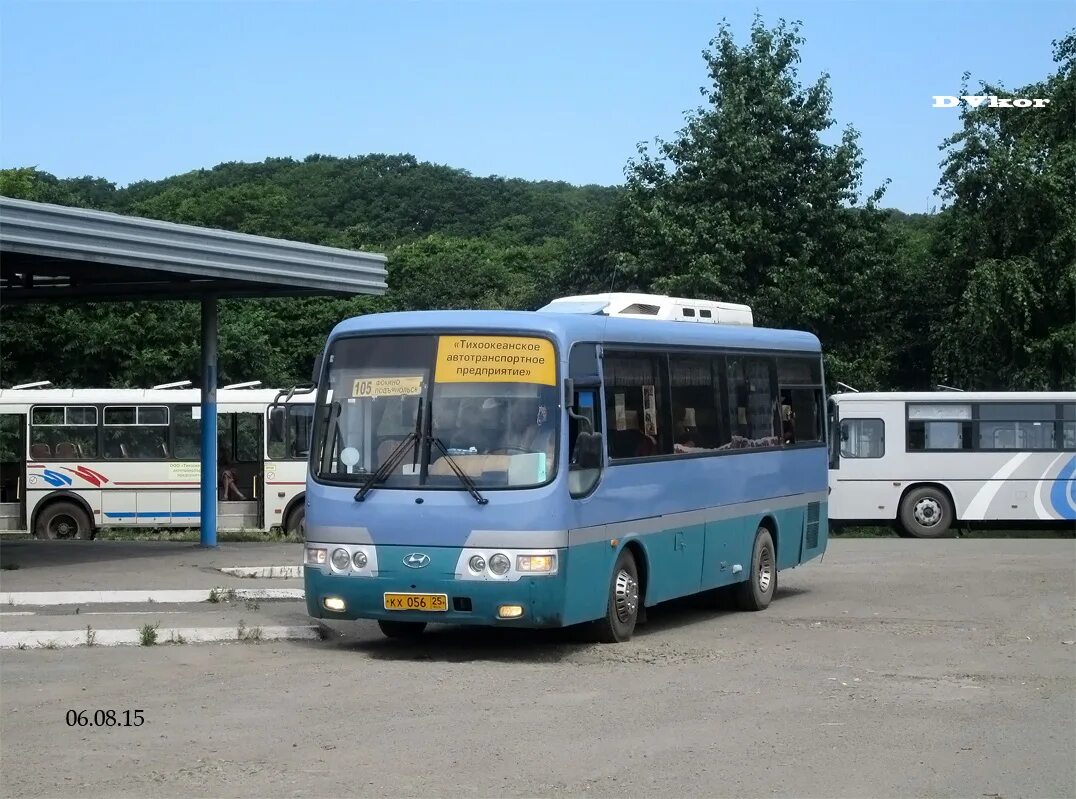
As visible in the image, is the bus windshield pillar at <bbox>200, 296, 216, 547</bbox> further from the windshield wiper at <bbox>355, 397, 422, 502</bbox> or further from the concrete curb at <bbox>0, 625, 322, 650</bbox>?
the windshield wiper at <bbox>355, 397, 422, 502</bbox>

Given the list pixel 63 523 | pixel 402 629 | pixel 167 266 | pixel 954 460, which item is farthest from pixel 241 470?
pixel 402 629

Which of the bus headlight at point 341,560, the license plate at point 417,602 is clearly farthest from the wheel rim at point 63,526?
the license plate at point 417,602

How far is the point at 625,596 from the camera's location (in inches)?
517

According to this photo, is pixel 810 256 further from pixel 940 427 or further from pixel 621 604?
pixel 621 604

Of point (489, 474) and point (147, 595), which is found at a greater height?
point (489, 474)

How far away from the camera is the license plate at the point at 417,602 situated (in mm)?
11836

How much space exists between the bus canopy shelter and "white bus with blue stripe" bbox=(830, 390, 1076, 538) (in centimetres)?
1155

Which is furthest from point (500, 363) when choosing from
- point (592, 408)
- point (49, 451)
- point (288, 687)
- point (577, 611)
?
point (49, 451)

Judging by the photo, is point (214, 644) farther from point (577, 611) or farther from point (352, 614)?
point (577, 611)

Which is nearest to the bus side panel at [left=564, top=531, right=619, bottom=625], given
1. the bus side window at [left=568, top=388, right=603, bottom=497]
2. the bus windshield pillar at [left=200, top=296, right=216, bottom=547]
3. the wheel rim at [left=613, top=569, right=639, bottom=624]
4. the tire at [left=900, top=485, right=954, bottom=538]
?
the wheel rim at [left=613, top=569, right=639, bottom=624]

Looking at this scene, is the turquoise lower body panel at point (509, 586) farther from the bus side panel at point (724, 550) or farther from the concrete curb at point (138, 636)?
the bus side panel at point (724, 550)

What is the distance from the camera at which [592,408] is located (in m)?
12.7

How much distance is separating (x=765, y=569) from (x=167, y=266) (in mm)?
8340

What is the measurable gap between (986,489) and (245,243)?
16038 millimetres
